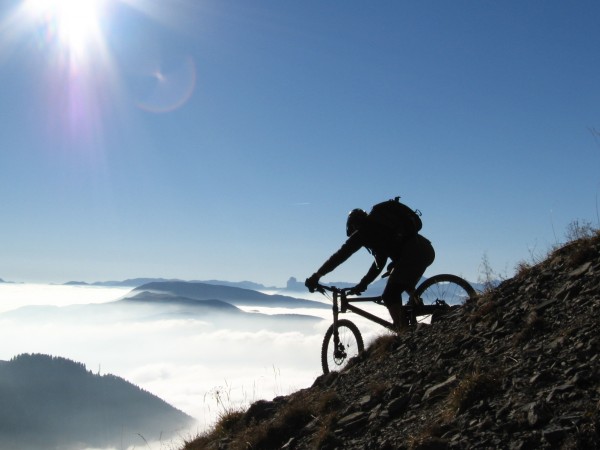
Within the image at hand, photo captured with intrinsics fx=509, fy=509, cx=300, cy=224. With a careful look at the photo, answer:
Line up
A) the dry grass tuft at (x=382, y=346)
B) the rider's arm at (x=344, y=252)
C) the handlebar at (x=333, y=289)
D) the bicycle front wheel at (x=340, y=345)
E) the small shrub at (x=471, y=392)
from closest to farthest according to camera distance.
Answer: the small shrub at (x=471, y=392), the dry grass tuft at (x=382, y=346), the rider's arm at (x=344, y=252), the handlebar at (x=333, y=289), the bicycle front wheel at (x=340, y=345)

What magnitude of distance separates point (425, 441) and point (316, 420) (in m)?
2.49

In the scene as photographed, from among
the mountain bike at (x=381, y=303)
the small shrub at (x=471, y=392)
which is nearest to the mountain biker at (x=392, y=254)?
the mountain bike at (x=381, y=303)

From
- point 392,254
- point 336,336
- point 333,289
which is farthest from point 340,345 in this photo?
point 392,254

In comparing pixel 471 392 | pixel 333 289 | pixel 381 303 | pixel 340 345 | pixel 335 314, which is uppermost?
pixel 333 289

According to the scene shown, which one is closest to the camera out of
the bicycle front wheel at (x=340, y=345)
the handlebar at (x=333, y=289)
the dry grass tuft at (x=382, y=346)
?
the dry grass tuft at (x=382, y=346)

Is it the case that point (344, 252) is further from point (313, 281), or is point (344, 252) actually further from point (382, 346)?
point (382, 346)

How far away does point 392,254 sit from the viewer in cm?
948

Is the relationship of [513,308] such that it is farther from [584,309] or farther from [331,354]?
[331,354]

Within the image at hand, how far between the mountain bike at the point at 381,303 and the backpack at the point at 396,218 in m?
1.17

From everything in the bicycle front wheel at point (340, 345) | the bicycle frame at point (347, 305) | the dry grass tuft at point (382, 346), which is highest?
the bicycle frame at point (347, 305)

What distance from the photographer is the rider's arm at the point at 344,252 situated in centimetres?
939

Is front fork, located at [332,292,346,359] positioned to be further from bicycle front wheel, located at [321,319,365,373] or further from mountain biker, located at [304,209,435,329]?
mountain biker, located at [304,209,435,329]

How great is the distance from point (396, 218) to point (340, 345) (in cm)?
313

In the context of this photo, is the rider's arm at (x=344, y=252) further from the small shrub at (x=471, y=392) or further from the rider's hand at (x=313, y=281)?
the small shrub at (x=471, y=392)
